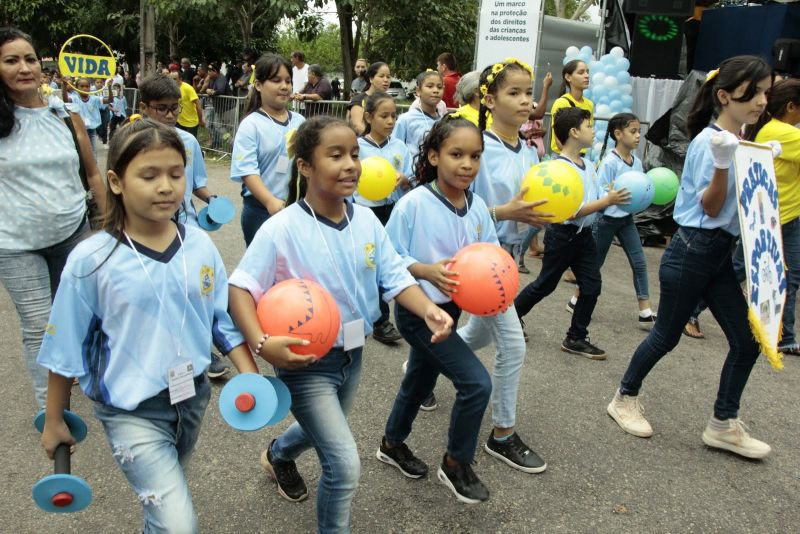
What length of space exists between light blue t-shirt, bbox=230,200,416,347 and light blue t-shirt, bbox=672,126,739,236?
5.65 ft

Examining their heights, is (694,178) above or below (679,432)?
above

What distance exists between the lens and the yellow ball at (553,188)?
3.29 m

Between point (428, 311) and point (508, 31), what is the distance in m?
9.36

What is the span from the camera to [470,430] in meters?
2.98

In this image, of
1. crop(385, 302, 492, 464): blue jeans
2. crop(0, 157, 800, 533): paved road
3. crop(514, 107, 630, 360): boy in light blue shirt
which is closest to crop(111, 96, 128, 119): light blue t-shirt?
crop(0, 157, 800, 533): paved road

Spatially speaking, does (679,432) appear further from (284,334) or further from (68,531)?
(68,531)

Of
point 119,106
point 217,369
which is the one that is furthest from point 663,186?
point 119,106

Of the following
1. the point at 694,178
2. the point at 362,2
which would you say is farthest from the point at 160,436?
the point at 362,2

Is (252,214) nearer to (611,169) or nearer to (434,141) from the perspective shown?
(434,141)

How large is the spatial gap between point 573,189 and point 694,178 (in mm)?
663

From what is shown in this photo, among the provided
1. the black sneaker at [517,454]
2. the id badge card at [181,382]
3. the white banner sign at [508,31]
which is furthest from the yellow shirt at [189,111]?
the id badge card at [181,382]

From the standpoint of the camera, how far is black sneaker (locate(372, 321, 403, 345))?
5051 millimetres

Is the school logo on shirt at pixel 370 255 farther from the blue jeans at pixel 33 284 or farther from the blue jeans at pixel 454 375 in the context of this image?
the blue jeans at pixel 33 284

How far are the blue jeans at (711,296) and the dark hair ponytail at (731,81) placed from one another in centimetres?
66
